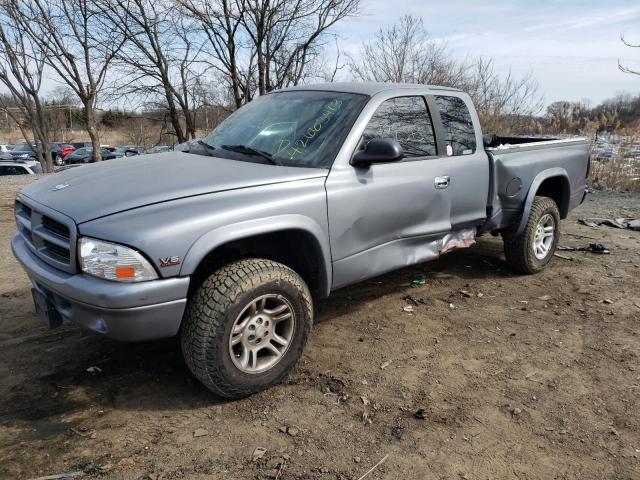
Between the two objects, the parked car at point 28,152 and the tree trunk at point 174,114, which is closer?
the tree trunk at point 174,114

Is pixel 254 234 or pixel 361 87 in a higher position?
pixel 361 87

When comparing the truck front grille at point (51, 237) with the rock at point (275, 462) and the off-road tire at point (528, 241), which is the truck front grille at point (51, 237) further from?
the off-road tire at point (528, 241)

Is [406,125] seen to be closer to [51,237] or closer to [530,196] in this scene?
[530,196]

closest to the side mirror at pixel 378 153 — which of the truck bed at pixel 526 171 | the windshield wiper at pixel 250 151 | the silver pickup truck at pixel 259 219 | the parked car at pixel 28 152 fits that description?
the silver pickup truck at pixel 259 219

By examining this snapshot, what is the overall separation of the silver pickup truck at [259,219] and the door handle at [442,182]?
16mm

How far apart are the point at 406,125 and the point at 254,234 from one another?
175 centimetres

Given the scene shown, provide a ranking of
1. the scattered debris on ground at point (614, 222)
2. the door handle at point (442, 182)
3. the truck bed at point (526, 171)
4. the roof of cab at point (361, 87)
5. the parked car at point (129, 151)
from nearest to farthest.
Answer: the roof of cab at point (361, 87) < the door handle at point (442, 182) < the truck bed at point (526, 171) < the scattered debris on ground at point (614, 222) < the parked car at point (129, 151)

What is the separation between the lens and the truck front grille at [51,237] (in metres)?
2.57

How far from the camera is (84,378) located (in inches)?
124

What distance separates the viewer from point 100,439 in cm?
254

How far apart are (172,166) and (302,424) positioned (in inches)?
72.2

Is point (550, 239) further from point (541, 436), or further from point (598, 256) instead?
point (541, 436)

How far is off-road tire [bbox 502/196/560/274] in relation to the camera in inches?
195

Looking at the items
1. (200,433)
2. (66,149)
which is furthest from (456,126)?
(66,149)
